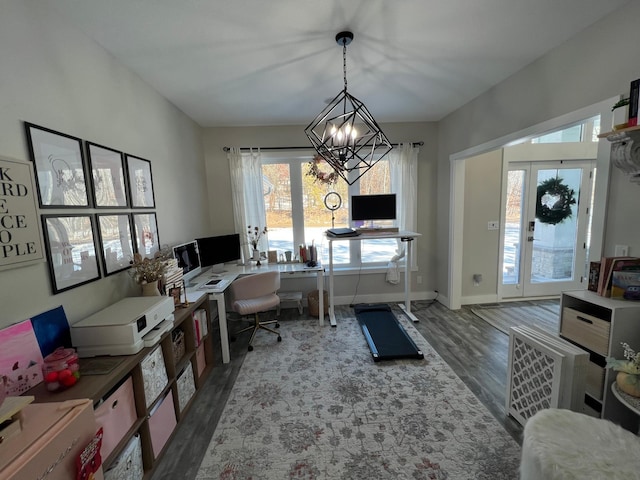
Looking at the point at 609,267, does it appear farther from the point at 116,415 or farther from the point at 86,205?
the point at 86,205

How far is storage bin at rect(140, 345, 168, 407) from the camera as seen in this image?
1514 mm

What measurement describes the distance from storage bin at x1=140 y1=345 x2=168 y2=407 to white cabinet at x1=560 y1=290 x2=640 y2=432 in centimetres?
267

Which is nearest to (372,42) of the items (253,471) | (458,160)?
(458,160)

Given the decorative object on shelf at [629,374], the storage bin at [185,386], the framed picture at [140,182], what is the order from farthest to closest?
1. the framed picture at [140,182]
2. the storage bin at [185,386]
3. the decorative object on shelf at [629,374]

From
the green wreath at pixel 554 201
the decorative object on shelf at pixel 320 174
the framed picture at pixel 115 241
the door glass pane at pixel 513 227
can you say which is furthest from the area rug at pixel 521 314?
the framed picture at pixel 115 241

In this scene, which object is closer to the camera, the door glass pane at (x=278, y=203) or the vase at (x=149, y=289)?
the vase at (x=149, y=289)

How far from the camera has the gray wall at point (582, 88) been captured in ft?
5.41

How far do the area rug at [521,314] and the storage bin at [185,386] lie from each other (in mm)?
3364

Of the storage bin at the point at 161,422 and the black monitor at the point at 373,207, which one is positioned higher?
the black monitor at the point at 373,207

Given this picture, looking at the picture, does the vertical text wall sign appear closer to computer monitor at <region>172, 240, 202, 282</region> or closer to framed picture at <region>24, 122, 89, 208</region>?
framed picture at <region>24, 122, 89, 208</region>

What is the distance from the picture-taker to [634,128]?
1327mm

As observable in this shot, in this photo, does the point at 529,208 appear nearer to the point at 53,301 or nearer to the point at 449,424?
the point at 449,424

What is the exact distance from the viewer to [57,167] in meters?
1.45

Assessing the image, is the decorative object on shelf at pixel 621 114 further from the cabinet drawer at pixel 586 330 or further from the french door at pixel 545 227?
the french door at pixel 545 227
